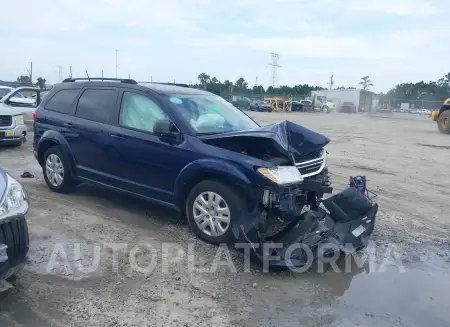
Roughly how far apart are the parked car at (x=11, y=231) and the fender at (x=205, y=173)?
181cm

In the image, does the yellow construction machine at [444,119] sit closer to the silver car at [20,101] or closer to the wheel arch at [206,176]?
the silver car at [20,101]

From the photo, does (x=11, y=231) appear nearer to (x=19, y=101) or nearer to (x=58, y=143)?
(x=58, y=143)

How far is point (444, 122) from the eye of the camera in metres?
20.7

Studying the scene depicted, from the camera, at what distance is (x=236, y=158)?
4363 millimetres

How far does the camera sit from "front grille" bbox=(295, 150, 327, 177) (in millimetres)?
4637

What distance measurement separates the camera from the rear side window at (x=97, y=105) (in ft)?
18.4

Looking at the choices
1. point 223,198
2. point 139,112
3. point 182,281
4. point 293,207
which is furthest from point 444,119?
point 182,281

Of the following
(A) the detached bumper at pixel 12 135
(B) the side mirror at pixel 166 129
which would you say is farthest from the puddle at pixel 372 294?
(A) the detached bumper at pixel 12 135

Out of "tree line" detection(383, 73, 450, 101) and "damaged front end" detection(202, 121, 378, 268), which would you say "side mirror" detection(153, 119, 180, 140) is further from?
"tree line" detection(383, 73, 450, 101)

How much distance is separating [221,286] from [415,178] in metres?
6.66

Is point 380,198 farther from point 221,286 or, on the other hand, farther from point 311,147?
point 221,286

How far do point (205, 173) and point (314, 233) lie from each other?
1313 millimetres

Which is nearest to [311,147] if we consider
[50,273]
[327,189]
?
[327,189]

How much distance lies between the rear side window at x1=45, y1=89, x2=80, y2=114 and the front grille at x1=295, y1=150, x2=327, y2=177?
355cm
